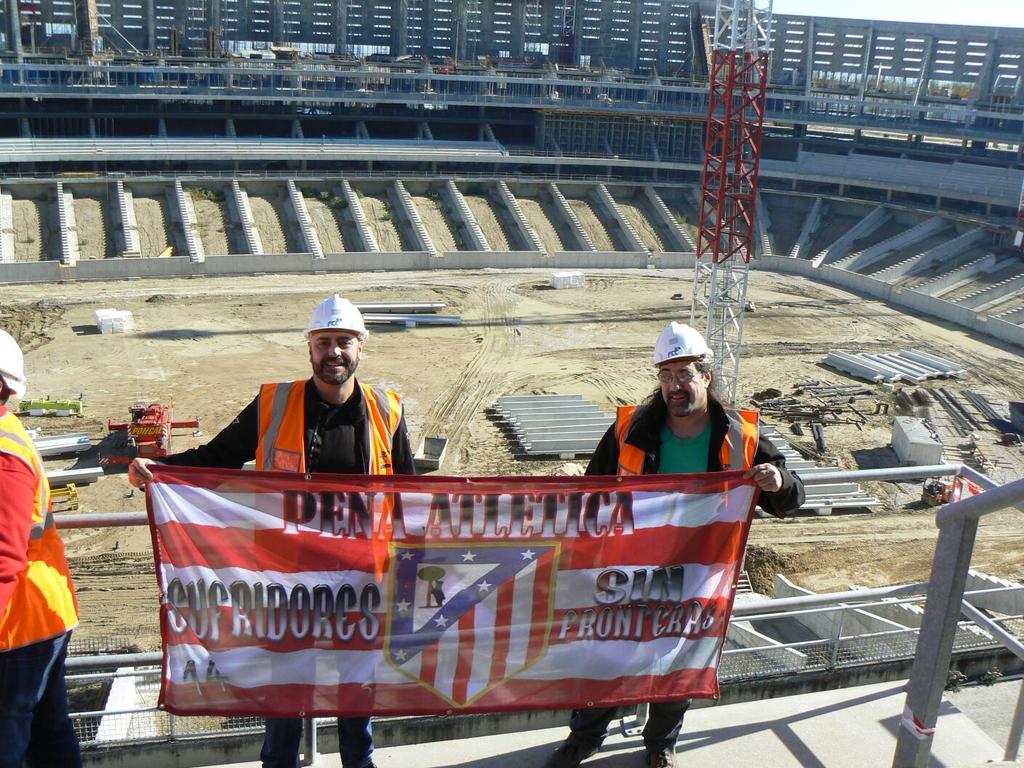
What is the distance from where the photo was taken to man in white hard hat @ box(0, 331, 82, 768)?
3.49m

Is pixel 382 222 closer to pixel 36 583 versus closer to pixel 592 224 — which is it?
pixel 592 224

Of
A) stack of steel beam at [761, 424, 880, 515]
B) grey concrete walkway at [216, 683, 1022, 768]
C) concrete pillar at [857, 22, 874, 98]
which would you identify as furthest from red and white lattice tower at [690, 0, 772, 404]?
concrete pillar at [857, 22, 874, 98]

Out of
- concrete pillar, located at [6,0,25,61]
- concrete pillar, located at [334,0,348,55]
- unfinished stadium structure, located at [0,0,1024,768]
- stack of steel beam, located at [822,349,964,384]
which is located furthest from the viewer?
concrete pillar, located at [334,0,348,55]

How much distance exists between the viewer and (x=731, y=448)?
Answer: 14.6ft

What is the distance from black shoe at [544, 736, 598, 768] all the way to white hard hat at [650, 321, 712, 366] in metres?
1.67

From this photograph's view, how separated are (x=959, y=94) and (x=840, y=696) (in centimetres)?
5586

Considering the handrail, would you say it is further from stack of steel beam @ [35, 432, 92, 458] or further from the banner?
stack of steel beam @ [35, 432, 92, 458]

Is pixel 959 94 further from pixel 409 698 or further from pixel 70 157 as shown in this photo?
pixel 409 698

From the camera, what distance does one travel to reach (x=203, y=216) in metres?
39.5

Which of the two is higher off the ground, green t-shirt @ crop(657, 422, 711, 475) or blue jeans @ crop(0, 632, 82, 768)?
green t-shirt @ crop(657, 422, 711, 475)

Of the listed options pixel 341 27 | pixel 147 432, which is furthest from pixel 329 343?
pixel 341 27

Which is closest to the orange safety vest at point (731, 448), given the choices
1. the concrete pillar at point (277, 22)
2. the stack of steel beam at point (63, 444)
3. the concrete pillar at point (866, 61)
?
the stack of steel beam at point (63, 444)

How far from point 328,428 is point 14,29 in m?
49.7

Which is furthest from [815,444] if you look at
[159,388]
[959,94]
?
[959,94]
